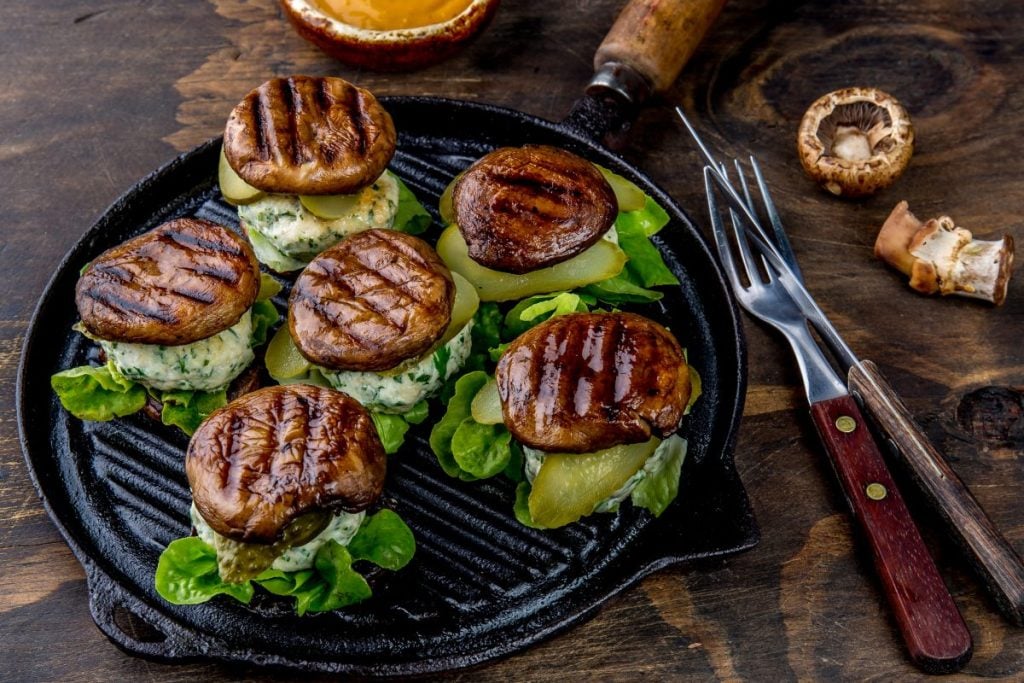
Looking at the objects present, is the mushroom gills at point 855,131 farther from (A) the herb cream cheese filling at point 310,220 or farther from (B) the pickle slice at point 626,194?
(A) the herb cream cheese filling at point 310,220

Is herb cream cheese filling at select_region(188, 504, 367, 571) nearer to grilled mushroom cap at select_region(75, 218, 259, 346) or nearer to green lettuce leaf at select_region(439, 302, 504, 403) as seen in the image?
grilled mushroom cap at select_region(75, 218, 259, 346)

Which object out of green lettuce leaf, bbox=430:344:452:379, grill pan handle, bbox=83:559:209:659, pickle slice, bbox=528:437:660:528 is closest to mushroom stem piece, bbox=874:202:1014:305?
pickle slice, bbox=528:437:660:528

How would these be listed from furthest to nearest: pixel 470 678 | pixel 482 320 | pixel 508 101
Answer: pixel 508 101 < pixel 482 320 < pixel 470 678

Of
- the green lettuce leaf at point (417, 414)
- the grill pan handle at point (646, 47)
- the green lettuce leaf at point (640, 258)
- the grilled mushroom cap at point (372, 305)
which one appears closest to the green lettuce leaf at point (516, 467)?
the green lettuce leaf at point (417, 414)

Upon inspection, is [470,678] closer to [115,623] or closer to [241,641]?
[241,641]

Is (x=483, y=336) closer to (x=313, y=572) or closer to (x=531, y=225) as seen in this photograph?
(x=531, y=225)

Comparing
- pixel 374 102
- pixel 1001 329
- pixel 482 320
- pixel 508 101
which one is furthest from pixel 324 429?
pixel 1001 329

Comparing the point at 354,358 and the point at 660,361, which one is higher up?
the point at 660,361

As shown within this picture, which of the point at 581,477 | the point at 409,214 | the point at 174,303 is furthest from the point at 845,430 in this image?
the point at 174,303
